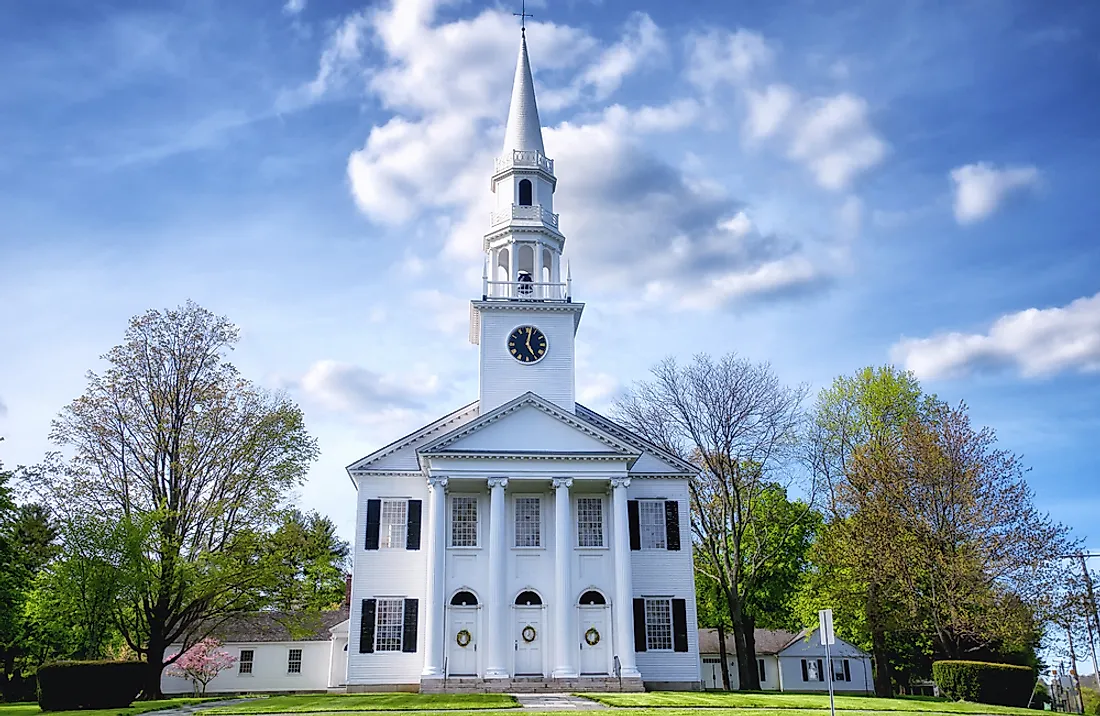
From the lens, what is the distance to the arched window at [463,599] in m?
33.8

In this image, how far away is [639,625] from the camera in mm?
34188

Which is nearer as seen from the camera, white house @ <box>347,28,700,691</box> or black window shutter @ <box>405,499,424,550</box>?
white house @ <box>347,28,700,691</box>

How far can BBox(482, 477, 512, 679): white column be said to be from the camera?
32094 mm

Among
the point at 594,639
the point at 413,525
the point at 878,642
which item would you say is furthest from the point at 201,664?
the point at 878,642

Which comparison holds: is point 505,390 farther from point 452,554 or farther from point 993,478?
point 993,478

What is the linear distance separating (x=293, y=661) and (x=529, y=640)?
22601 mm

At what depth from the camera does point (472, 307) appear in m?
39.8

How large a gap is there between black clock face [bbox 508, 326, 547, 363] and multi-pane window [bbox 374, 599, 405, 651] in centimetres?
1086

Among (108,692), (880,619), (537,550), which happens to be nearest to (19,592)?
(108,692)

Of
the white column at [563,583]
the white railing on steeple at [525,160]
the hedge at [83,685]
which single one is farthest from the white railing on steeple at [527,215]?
the hedge at [83,685]

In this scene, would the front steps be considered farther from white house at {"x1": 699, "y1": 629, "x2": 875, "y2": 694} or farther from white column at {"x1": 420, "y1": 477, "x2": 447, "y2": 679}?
white house at {"x1": 699, "y1": 629, "x2": 875, "y2": 694}

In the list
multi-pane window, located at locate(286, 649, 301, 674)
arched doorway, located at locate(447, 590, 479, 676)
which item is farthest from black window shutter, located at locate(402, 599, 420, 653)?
multi-pane window, located at locate(286, 649, 301, 674)

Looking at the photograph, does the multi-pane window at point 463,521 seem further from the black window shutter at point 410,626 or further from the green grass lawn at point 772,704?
the green grass lawn at point 772,704

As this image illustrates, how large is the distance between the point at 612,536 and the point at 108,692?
17503mm
